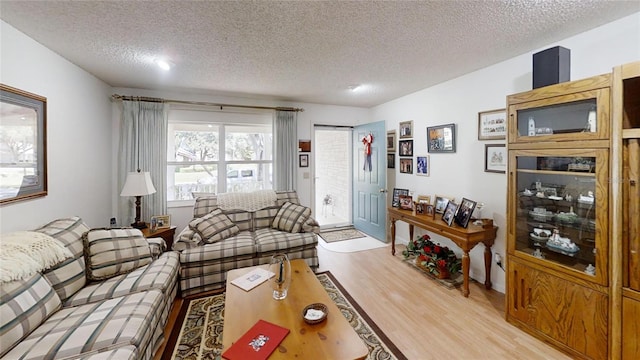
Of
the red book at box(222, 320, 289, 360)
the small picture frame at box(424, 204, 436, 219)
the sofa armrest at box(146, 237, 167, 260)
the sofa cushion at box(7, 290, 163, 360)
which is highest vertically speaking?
the small picture frame at box(424, 204, 436, 219)

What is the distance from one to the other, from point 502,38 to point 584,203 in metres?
1.44

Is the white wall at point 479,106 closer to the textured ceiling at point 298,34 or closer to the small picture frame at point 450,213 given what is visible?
the textured ceiling at point 298,34

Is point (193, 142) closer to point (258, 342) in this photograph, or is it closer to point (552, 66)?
point (258, 342)

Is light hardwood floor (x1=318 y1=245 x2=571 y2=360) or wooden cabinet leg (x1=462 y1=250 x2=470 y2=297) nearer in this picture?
light hardwood floor (x1=318 y1=245 x2=571 y2=360)

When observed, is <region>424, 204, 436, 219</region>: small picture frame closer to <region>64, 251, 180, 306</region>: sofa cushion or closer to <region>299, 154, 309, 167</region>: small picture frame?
<region>299, 154, 309, 167</region>: small picture frame

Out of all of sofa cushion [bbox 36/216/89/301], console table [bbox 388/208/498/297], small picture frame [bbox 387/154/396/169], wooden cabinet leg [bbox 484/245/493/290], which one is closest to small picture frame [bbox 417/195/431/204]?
console table [bbox 388/208/498/297]

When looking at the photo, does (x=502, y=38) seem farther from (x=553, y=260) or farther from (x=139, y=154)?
(x=139, y=154)

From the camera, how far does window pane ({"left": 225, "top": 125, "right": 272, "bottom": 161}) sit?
4.10m

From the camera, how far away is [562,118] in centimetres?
191

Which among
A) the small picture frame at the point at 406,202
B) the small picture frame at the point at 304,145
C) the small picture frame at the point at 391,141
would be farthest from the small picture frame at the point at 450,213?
the small picture frame at the point at 304,145

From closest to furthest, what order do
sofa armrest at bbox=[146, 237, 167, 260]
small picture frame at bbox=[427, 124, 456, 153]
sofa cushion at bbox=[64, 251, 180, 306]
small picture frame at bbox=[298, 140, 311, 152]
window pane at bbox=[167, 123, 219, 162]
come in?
sofa cushion at bbox=[64, 251, 180, 306] < sofa armrest at bbox=[146, 237, 167, 260] < small picture frame at bbox=[427, 124, 456, 153] < window pane at bbox=[167, 123, 219, 162] < small picture frame at bbox=[298, 140, 311, 152]

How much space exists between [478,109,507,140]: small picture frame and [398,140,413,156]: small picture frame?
114cm

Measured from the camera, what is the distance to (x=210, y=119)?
3895 mm

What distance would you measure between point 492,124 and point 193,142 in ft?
13.1
